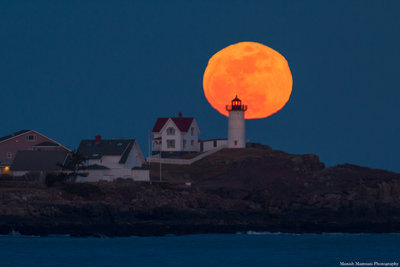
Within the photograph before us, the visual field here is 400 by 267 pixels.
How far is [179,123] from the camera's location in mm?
117312

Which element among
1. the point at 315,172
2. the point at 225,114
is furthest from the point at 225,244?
the point at 225,114

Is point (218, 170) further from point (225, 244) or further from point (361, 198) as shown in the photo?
point (225, 244)

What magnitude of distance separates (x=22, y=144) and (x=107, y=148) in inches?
451

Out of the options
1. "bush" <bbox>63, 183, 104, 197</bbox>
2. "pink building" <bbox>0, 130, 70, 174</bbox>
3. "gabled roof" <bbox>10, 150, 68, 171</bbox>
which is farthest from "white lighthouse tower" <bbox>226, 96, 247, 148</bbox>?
"bush" <bbox>63, 183, 104, 197</bbox>

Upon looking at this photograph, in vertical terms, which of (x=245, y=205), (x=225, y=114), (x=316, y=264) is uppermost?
(x=225, y=114)

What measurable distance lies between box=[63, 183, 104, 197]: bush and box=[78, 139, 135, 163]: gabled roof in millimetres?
11626

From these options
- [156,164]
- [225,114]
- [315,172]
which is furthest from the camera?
[225,114]

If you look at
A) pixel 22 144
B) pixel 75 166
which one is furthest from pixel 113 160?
pixel 22 144

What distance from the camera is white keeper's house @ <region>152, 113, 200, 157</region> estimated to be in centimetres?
11644

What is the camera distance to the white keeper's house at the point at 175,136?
116438 millimetres

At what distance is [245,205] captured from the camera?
84750mm

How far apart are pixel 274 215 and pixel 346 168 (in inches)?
737

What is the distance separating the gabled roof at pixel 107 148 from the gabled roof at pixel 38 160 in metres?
2.70

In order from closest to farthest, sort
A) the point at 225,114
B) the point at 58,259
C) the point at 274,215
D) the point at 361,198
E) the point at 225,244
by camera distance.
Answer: the point at 58,259, the point at 225,244, the point at 274,215, the point at 361,198, the point at 225,114
